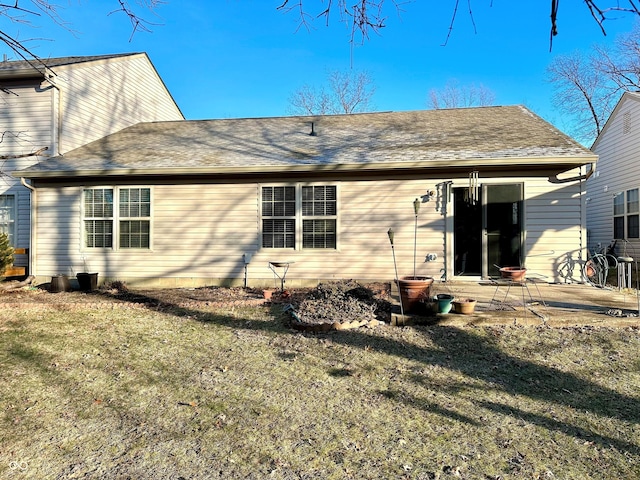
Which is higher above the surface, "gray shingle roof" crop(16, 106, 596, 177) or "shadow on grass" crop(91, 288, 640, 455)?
"gray shingle roof" crop(16, 106, 596, 177)

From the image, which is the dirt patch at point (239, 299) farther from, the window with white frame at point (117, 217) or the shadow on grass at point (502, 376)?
the window with white frame at point (117, 217)

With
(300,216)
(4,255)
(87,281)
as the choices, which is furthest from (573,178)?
(4,255)

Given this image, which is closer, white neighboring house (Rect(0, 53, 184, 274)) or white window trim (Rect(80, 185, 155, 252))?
white window trim (Rect(80, 185, 155, 252))

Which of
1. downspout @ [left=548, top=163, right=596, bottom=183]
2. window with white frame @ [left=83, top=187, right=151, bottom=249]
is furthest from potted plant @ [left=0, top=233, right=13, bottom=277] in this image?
downspout @ [left=548, top=163, right=596, bottom=183]

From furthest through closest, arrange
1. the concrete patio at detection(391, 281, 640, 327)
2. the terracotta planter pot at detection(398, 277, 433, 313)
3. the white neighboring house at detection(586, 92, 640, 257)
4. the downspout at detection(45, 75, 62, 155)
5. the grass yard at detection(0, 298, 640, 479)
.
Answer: the white neighboring house at detection(586, 92, 640, 257)
the downspout at detection(45, 75, 62, 155)
the terracotta planter pot at detection(398, 277, 433, 313)
the concrete patio at detection(391, 281, 640, 327)
the grass yard at detection(0, 298, 640, 479)

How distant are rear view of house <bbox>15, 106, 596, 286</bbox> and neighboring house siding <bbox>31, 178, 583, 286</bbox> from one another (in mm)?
23

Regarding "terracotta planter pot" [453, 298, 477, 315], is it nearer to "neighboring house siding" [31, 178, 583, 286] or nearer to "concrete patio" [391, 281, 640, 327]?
"concrete patio" [391, 281, 640, 327]

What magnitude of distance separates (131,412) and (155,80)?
1506 cm

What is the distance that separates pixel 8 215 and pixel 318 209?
27.8 feet

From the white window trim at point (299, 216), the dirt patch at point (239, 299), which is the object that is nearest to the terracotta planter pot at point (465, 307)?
the dirt patch at point (239, 299)

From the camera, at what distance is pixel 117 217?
927 centimetres

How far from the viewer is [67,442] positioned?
110 inches

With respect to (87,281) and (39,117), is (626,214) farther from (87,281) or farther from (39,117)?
(39,117)

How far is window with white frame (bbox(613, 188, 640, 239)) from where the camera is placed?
1284 cm
